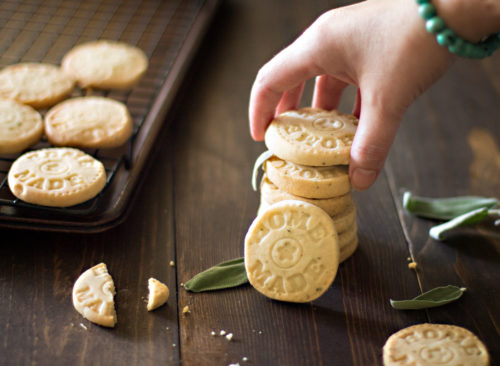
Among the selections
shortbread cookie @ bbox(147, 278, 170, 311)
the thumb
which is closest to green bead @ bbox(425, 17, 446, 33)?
the thumb

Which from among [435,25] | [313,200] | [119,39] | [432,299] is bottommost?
[119,39]

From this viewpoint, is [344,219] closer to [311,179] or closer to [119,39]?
[311,179]

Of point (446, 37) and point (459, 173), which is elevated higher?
point (446, 37)

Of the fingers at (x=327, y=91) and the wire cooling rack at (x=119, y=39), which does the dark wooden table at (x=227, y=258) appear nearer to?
the wire cooling rack at (x=119, y=39)

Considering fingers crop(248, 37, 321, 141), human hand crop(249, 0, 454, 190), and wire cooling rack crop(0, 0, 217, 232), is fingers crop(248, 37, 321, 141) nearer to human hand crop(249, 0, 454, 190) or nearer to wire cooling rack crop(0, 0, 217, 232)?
human hand crop(249, 0, 454, 190)

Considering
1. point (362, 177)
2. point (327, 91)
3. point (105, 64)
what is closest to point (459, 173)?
point (327, 91)

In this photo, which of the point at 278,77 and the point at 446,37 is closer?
the point at 446,37

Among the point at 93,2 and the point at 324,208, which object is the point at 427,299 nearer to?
the point at 324,208
